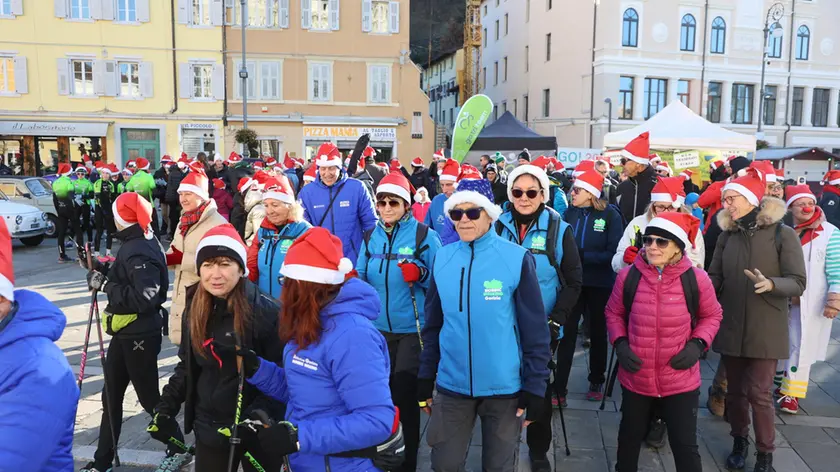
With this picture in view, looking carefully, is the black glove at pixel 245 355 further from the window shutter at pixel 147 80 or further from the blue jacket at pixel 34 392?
the window shutter at pixel 147 80

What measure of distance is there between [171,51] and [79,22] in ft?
13.4

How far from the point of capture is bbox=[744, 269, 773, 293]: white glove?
13.7ft

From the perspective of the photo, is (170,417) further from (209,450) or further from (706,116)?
(706,116)

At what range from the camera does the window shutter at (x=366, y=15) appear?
98.2ft

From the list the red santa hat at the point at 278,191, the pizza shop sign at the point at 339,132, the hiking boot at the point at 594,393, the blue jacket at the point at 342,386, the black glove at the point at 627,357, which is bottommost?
the hiking boot at the point at 594,393

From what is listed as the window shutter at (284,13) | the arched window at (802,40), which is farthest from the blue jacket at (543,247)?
the arched window at (802,40)

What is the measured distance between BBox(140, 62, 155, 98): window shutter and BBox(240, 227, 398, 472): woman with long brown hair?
29423 mm

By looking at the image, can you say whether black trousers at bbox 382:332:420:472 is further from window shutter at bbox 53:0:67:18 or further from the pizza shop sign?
window shutter at bbox 53:0:67:18

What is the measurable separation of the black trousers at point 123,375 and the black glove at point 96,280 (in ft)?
1.20

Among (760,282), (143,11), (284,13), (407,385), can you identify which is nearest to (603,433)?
(760,282)

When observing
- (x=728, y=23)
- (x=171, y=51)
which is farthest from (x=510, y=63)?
(x=171, y=51)

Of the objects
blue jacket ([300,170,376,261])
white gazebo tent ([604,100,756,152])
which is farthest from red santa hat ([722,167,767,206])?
white gazebo tent ([604,100,756,152])

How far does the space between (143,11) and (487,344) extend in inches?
1188

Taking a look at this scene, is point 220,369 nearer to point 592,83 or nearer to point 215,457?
point 215,457
